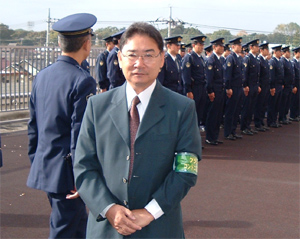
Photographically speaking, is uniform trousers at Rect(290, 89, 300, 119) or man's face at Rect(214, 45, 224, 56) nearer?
man's face at Rect(214, 45, 224, 56)

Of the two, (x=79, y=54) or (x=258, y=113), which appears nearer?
(x=79, y=54)

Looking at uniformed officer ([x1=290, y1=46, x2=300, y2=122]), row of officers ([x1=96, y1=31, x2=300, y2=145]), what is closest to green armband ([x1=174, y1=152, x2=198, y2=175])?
row of officers ([x1=96, y1=31, x2=300, y2=145])

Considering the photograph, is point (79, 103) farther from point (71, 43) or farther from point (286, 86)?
point (286, 86)

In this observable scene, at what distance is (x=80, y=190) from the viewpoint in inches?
83.7

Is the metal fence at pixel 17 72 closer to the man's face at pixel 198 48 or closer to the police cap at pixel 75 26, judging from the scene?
the man's face at pixel 198 48

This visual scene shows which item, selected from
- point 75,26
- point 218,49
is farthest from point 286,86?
point 75,26

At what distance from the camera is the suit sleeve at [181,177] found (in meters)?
2.05

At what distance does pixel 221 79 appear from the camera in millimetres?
8828

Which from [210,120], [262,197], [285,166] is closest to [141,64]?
[262,197]

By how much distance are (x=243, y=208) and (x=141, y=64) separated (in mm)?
3331

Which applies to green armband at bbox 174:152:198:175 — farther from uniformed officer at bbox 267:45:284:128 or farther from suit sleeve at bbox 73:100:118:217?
uniformed officer at bbox 267:45:284:128

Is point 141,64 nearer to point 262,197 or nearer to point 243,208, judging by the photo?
point 243,208

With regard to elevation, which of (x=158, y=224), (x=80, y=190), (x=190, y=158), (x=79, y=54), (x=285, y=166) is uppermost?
(x=79, y=54)

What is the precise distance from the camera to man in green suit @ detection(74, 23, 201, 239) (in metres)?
2.06
